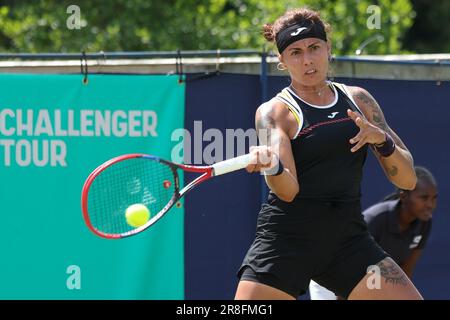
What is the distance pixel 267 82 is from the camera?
19.8ft

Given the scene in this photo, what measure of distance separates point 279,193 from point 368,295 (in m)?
0.60

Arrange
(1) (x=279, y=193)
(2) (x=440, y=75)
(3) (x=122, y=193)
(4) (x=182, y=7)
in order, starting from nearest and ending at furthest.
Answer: (1) (x=279, y=193) → (3) (x=122, y=193) → (2) (x=440, y=75) → (4) (x=182, y=7)

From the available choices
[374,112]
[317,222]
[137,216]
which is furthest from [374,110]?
[137,216]

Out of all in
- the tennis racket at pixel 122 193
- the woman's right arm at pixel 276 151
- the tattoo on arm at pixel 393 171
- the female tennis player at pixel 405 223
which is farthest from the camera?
the female tennis player at pixel 405 223

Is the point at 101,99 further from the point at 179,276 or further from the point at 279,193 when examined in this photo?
the point at 279,193

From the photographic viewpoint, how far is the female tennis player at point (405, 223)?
5676 millimetres

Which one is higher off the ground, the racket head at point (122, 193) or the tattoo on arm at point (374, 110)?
the tattoo on arm at point (374, 110)

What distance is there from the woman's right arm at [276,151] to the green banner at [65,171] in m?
1.69

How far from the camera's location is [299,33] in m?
4.38

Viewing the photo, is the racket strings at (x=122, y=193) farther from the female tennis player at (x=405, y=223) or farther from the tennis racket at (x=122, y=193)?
the female tennis player at (x=405, y=223)

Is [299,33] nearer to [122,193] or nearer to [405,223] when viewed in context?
[122,193]

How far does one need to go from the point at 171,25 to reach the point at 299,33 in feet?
22.1

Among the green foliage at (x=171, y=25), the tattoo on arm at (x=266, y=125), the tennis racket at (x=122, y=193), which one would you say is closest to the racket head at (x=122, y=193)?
the tennis racket at (x=122, y=193)

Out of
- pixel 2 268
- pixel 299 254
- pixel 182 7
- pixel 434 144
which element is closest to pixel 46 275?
pixel 2 268
